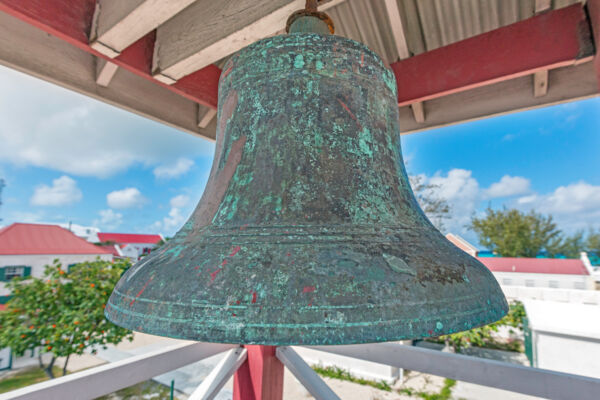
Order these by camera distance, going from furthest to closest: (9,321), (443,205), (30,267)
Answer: (443,205)
(30,267)
(9,321)

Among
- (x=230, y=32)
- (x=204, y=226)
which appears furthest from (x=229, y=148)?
(x=230, y=32)

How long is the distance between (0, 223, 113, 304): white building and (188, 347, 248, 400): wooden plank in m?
7.24

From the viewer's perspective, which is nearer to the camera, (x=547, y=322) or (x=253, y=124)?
(x=253, y=124)

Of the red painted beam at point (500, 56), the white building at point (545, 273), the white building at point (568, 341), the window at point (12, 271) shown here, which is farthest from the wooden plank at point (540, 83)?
the window at point (12, 271)

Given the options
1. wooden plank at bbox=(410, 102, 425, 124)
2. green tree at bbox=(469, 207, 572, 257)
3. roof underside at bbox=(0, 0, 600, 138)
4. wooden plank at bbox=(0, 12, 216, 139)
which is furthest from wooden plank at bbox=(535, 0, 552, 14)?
green tree at bbox=(469, 207, 572, 257)

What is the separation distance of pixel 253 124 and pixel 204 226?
25 centimetres

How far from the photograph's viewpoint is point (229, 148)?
76 cm

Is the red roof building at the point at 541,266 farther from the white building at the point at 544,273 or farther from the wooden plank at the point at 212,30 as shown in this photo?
the wooden plank at the point at 212,30

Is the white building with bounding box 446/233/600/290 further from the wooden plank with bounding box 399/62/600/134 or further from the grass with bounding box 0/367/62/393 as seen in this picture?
the grass with bounding box 0/367/62/393

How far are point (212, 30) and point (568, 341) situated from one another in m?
5.71

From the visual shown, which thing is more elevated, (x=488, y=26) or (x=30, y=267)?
(x=488, y=26)

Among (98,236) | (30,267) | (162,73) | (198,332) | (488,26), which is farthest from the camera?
(98,236)

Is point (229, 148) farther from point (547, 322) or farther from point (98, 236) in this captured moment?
point (98, 236)

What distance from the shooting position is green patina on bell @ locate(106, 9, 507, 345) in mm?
428
